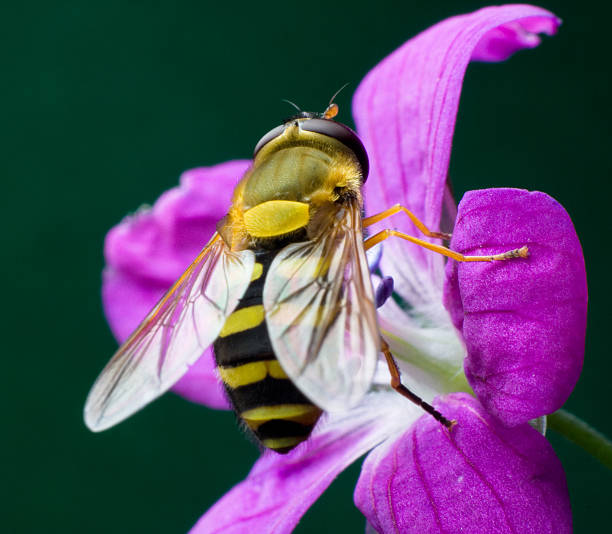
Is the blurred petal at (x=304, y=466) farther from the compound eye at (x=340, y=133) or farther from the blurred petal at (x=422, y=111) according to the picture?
the compound eye at (x=340, y=133)

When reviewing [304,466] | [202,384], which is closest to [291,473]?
[304,466]

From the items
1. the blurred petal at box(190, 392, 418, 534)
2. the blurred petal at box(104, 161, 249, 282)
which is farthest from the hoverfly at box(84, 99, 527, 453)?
the blurred petal at box(104, 161, 249, 282)

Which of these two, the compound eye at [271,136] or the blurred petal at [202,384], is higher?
the compound eye at [271,136]

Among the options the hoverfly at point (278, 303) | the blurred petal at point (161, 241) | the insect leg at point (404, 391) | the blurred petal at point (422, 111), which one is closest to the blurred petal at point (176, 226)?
the blurred petal at point (161, 241)

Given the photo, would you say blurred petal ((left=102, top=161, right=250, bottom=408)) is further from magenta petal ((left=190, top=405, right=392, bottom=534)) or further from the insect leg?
the insect leg

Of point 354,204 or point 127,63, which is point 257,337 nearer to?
point 354,204

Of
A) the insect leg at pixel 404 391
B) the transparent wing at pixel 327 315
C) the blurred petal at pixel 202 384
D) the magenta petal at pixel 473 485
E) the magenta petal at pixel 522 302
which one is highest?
the transparent wing at pixel 327 315

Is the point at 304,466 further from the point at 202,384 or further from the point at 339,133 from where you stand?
the point at 339,133
